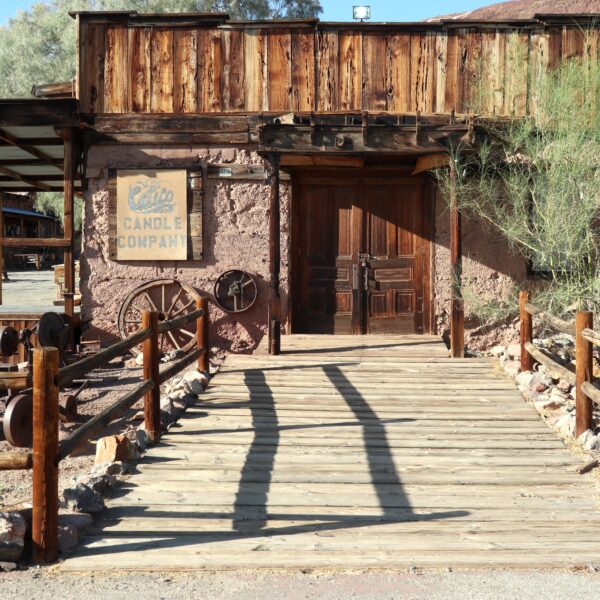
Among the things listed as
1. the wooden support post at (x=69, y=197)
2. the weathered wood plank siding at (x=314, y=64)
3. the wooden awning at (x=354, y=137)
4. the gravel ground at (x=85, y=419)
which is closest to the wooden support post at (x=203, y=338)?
the gravel ground at (x=85, y=419)

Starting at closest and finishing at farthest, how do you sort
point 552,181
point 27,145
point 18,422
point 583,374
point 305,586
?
point 305,586 < point 583,374 < point 18,422 < point 552,181 < point 27,145

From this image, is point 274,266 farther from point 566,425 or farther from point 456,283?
point 566,425

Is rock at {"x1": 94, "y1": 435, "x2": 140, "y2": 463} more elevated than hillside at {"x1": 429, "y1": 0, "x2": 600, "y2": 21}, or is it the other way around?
hillside at {"x1": 429, "y1": 0, "x2": 600, "y2": 21}

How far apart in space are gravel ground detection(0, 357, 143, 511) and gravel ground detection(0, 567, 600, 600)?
96 centimetres

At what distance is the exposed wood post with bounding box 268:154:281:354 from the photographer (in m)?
9.28

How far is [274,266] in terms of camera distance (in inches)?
369

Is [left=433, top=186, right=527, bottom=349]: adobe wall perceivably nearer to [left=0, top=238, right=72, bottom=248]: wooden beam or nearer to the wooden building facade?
the wooden building facade

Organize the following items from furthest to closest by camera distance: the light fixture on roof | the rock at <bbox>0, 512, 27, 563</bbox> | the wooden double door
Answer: the wooden double door → the light fixture on roof → the rock at <bbox>0, 512, 27, 563</bbox>

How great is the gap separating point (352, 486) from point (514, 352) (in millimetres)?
5347

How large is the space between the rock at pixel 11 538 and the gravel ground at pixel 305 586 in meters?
0.10

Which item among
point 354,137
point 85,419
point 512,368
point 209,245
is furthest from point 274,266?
point 512,368

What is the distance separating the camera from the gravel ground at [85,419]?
5.74 m

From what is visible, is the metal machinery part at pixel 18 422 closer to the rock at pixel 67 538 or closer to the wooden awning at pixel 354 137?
the rock at pixel 67 538

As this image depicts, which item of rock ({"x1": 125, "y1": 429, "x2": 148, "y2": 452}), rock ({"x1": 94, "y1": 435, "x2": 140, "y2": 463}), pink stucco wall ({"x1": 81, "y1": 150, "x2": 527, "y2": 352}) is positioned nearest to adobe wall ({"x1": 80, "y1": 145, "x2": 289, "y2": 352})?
pink stucco wall ({"x1": 81, "y1": 150, "x2": 527, "y2": 352})
